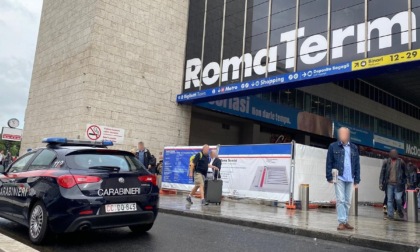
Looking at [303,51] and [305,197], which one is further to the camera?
[303,51]

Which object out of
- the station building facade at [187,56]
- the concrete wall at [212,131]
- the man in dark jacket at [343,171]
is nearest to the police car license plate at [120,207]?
the man in dark jacket at [343,171]

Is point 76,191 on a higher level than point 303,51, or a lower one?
lower

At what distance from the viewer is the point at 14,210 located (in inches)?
243

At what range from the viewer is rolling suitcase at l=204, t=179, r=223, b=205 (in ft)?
37.0

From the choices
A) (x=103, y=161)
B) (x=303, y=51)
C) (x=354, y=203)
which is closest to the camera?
(x=103, y=161)

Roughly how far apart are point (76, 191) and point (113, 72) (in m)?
15.2

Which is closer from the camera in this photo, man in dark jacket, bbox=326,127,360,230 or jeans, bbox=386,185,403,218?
man in dark jacket, bbox=326,127,360,230

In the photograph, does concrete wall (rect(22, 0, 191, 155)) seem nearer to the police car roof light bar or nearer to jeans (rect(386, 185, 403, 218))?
the police car roof light bar

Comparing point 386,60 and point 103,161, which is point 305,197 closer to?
point 386,60

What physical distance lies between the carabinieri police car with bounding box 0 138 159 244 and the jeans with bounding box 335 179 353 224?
342 centimetres

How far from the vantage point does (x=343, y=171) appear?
23.5 ft

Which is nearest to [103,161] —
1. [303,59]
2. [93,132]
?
[303,59]

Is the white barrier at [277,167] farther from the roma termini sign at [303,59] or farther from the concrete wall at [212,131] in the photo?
the concrete wall at [212,131]

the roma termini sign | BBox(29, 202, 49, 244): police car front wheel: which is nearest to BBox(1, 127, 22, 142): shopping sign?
the roma termini sign
